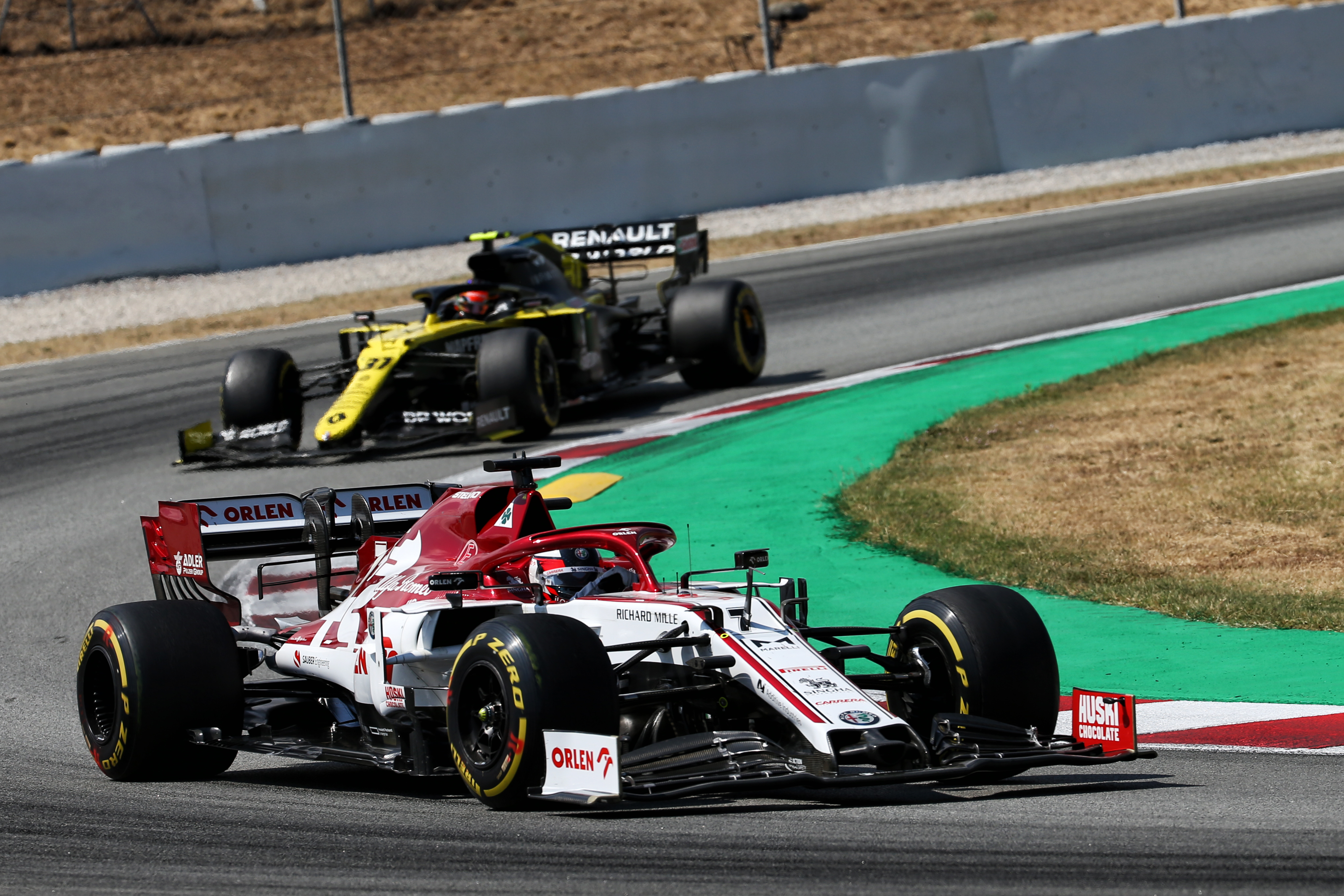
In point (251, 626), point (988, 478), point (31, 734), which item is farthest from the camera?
point (988, 478)

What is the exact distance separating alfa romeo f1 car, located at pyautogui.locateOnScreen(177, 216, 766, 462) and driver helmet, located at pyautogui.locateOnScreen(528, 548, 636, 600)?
723cm

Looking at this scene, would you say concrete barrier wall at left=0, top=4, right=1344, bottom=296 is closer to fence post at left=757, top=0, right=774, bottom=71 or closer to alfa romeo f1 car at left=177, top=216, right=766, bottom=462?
fence post at left=757, top=0, right=774, bottom=71

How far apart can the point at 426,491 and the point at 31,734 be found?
87.7 inches

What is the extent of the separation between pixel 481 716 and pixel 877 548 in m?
4.63

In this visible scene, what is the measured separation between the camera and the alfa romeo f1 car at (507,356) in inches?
569

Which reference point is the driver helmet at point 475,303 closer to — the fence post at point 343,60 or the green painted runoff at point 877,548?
the green painted runoff at point 877,548

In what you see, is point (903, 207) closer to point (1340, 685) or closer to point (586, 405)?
point (586, 405)

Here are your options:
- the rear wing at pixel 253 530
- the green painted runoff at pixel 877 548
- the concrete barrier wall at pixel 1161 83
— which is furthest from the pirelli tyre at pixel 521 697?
the concrete barrier wall at pixel 1161 83

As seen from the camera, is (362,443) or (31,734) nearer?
(31,734)

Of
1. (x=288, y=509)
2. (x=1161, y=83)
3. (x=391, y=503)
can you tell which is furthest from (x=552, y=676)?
(x=1161, y=83)

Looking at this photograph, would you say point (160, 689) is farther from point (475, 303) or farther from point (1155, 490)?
point (475, 303)

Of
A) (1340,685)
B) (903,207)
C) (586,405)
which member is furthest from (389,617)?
(903,207)

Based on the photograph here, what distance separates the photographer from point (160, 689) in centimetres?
712

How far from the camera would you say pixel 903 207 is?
26.3m
